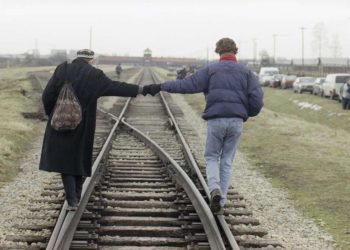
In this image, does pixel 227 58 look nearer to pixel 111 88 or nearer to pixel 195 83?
pixel 195 83

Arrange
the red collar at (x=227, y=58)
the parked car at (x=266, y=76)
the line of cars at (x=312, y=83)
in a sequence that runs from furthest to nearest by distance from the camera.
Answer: the parked car at (x=266, y=76), the line of cars at (x=312, y=83), the red collar at (x=227, y=58)

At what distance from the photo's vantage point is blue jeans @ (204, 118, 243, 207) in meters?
6.35

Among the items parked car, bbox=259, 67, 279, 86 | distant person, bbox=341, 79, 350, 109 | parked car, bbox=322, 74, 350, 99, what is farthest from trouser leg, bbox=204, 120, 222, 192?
parked car, bbox=259, 67, 279, 86

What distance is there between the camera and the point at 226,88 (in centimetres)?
626

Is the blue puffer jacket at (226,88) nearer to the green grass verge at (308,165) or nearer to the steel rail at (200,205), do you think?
the steel rail at (200,205)

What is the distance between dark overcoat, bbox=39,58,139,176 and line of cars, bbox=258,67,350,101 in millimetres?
28264

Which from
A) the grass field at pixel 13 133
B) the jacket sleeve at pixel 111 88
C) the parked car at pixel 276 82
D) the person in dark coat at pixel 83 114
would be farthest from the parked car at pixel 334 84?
the person in dark coat at pixel 83 114

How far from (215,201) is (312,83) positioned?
38406mm

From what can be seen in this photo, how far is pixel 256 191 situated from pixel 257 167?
2.45 metres

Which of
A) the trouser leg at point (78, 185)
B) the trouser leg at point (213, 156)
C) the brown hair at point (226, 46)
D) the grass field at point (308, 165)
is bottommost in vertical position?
the grass field at point (308, 165)

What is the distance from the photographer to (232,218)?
6.72m

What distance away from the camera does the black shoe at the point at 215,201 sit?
6305 mm

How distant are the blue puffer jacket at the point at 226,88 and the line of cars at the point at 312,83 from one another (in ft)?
90.3

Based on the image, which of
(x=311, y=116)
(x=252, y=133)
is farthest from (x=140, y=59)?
(x=252, y=133)
